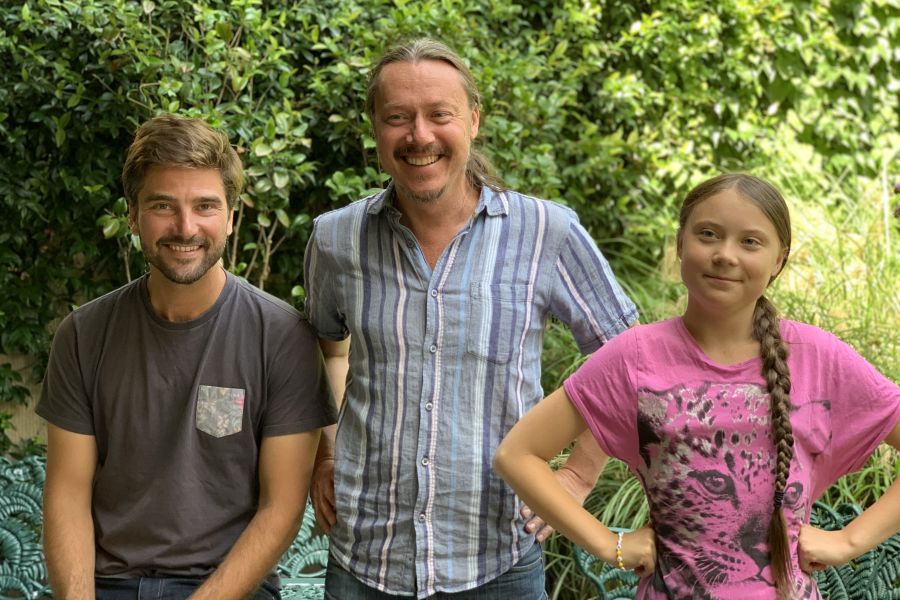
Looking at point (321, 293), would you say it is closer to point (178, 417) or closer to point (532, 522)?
point (178, 417)

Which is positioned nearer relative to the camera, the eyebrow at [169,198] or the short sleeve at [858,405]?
the short sleeve at [858,405]

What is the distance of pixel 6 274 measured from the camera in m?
4.62

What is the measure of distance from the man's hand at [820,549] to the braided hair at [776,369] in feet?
0.16

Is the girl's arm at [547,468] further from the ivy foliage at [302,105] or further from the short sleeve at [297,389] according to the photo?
the ivy foliage at [302,105]

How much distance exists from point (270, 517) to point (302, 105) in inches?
98.3

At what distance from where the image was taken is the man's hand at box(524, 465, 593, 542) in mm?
2285

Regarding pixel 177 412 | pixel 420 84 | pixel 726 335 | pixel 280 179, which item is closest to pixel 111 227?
pixel 280 179

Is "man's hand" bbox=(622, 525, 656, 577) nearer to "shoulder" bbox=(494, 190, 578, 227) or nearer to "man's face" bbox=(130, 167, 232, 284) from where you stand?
"shoulder" bbox=(494, 190, 578, 227)

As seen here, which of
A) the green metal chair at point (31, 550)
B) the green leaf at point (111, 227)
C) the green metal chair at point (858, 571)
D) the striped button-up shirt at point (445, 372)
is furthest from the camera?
the green leaf at point (111, 227)

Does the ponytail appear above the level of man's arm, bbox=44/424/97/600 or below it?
above

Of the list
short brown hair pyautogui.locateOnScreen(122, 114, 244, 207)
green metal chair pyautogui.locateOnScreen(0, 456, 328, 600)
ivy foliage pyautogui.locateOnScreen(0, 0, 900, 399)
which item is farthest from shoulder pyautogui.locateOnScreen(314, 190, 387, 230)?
ivy foliage pyautogui.locateOnScreen(0, 0, 900, 399)

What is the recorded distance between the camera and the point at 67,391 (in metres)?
2.52

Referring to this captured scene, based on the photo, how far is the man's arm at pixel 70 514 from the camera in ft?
7.95

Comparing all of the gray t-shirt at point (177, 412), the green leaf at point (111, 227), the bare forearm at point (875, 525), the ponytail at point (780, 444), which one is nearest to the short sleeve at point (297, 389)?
the gray t-shirt at point (177, 412)
